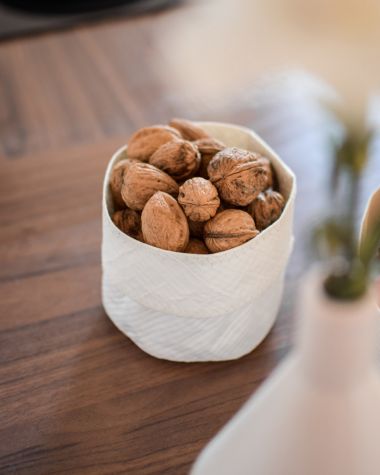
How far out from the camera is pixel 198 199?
0.52 m

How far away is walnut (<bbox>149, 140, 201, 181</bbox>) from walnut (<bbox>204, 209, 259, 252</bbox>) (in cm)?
6

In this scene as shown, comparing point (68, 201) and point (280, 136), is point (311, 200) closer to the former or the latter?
point (280, 136)

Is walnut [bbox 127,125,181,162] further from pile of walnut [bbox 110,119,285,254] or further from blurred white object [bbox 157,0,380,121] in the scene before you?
blurred white object [bbox 157,0,380,121]

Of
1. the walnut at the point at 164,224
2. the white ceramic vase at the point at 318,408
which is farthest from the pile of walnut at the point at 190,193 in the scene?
the white ceramic vase at the point at 318,408

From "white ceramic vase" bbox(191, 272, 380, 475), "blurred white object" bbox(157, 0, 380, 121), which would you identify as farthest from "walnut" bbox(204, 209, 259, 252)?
"blurred white object" bbox(157, 0, 380, 121)

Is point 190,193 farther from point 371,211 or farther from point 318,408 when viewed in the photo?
point 318,408

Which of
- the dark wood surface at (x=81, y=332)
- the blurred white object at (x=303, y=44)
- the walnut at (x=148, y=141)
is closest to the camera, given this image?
the blurred white object at (x=303, y=44)

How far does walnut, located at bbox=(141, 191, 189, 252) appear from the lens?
1.70 feet

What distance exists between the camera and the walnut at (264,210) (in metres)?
0.55

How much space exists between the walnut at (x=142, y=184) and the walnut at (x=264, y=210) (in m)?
0.07

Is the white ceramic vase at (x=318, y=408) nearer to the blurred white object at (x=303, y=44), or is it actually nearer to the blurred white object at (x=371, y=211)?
the blurred white object at (x=303, y=44)

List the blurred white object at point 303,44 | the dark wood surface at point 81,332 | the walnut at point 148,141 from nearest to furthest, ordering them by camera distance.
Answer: the blurred white object at point 303,44 → the dark wood surface at point 81,332 → the walnut at point 148,141

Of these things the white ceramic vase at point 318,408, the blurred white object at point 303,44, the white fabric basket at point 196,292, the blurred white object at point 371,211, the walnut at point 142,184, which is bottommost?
the white fabric basket at point 196,292

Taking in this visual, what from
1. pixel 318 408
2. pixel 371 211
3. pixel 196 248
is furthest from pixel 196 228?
pixel 318 408
